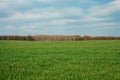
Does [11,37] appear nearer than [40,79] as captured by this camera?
No

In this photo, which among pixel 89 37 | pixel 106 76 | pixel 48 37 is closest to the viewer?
pixel 106 76

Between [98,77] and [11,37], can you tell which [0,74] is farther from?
[11,37]

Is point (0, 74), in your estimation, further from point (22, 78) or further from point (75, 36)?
point (75, 36)

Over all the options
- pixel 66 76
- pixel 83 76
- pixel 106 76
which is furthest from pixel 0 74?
pixel 106 76

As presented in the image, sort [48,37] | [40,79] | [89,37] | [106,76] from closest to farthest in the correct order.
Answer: [40,79]
[106,76]
[48,37]
[89,37]

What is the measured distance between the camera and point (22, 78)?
8.94 m

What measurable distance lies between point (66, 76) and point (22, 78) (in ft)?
5.44

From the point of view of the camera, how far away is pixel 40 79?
8.57 meters

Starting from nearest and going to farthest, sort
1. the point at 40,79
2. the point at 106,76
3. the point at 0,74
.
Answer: the point at 40,79, the point at 106,76, the point at 0,74

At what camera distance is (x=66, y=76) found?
9.12 metres

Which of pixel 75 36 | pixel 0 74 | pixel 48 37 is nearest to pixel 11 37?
pixel 48 37

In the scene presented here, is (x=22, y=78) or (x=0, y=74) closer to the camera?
(x=22, y=78)

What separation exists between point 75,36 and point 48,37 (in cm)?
1098

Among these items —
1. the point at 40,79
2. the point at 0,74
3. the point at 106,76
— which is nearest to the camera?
the point at 40,79
